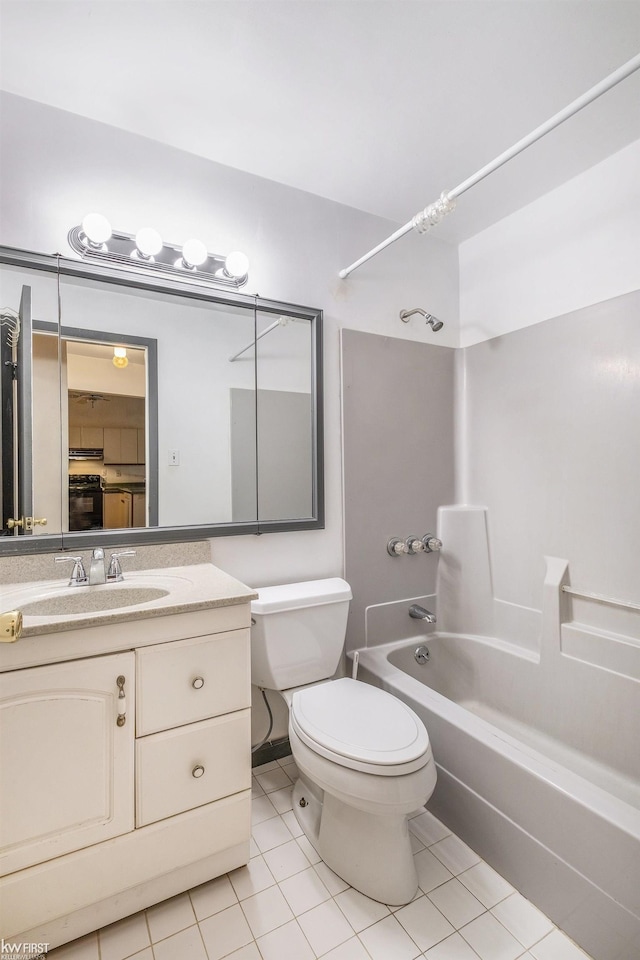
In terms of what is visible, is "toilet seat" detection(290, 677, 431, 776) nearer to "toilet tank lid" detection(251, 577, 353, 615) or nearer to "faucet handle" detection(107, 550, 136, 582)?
"toilet tank lid" detection(251, 577, 353, 615)

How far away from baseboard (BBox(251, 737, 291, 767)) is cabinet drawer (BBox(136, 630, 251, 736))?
2.31 feet

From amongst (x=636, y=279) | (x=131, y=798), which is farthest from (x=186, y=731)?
(x=636, y=279)

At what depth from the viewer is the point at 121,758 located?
1103 millimetres

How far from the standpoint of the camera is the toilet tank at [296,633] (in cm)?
155

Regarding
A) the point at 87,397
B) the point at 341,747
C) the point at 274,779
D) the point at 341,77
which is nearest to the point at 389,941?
the point at 341,747

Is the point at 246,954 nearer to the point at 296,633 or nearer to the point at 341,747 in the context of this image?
the point at 341,747

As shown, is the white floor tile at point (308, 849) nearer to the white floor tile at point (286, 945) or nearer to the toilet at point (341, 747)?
the toilet at point (341, 747)

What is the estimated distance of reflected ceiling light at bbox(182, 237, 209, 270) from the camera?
5.13 ft

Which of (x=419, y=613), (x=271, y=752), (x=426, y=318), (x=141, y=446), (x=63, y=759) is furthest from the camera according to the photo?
(x=419, y=613)

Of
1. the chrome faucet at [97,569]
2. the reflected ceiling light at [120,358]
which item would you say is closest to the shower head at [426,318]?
the reflected ceiling light at [120,358]

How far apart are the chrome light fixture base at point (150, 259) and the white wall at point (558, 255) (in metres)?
1.21

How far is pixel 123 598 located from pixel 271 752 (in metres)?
0.99

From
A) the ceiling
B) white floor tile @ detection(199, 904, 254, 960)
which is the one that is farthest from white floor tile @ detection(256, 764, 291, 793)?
the ceiling

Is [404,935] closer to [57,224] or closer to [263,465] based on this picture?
[263,465]
